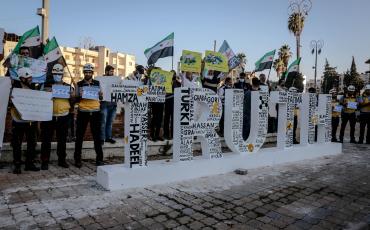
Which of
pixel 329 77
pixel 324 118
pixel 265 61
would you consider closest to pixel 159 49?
pixel 265 61

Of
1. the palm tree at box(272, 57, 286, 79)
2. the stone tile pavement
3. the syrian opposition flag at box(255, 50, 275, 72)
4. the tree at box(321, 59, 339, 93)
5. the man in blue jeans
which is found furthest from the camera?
the tree at box(321, 59, 339, 93)

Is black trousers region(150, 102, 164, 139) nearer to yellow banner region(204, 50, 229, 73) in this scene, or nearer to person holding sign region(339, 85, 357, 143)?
yellow banner region(204, 50, 229, 73)

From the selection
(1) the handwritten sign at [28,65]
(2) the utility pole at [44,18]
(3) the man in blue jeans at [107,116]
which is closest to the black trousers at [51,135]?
(1) the handwritten sign at [28,65]

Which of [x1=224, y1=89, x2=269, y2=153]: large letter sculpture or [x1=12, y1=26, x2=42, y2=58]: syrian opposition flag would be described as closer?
[x1=224, y1=89, x2=269, y2=153]: large letter sculpture

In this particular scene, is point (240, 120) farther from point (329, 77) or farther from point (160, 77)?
point (329, 77)

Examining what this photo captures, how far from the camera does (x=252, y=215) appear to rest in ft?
14.7

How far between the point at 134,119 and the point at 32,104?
2105 mm

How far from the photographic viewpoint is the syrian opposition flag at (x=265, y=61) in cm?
1070

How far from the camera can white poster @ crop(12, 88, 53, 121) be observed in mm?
6180

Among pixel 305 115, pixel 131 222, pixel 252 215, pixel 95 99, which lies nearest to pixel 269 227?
pixel 252 215

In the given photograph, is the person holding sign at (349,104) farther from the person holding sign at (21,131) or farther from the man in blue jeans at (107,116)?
the person holding sign at (21,131)

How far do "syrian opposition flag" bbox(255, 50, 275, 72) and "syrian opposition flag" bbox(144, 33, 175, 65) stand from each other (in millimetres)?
4272

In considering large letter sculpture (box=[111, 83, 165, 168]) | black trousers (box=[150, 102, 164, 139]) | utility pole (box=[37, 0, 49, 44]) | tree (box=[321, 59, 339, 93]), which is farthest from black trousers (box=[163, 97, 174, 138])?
tree (box=[321, 59, 339, 93])

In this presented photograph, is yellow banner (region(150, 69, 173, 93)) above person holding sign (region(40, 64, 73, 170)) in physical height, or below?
above
